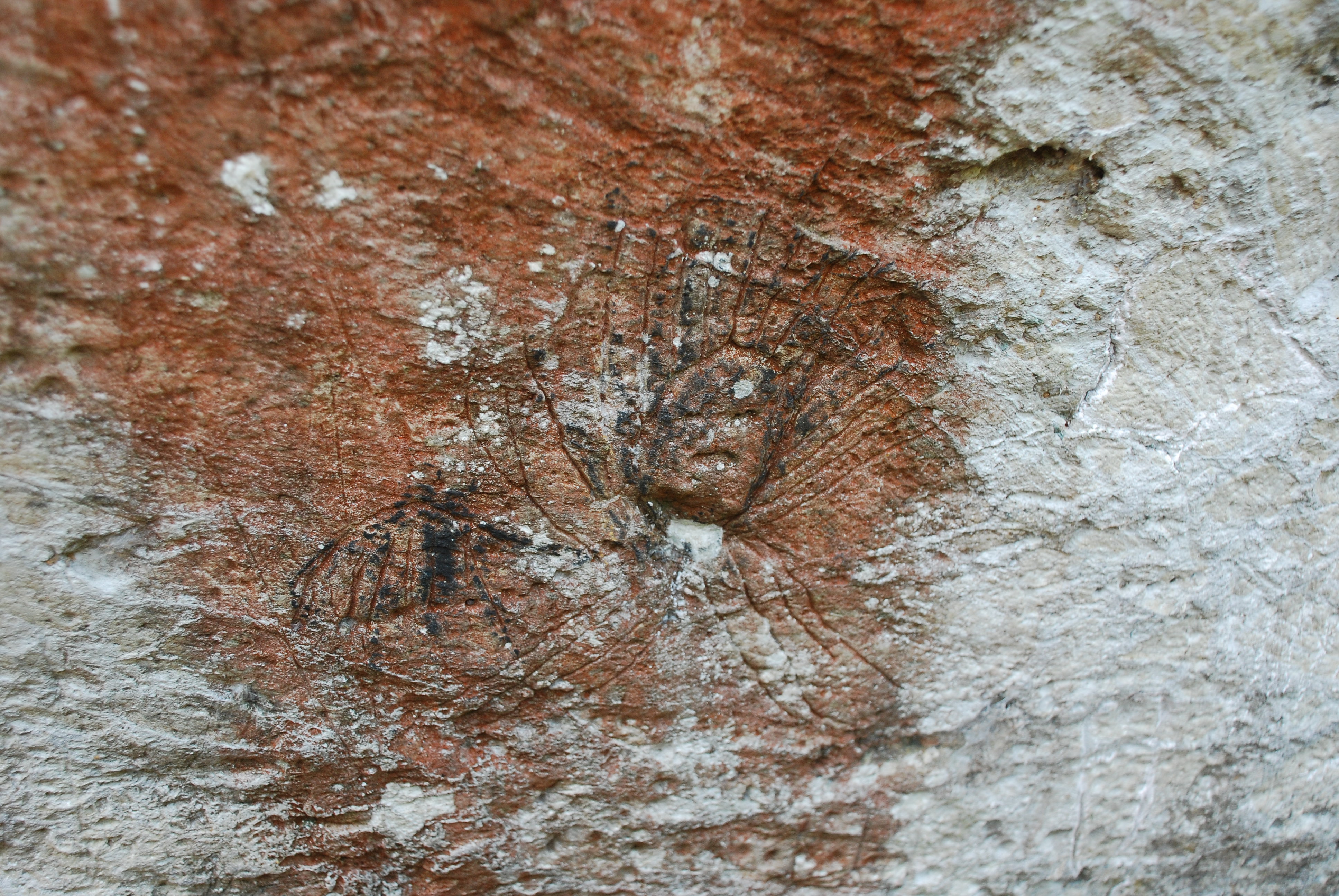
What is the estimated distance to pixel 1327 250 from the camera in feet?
4.39

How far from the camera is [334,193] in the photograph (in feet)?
3.56

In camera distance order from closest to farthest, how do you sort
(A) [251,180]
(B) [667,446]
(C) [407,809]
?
(A) [251,180] → (B) [667,446] → (C) [407,809]

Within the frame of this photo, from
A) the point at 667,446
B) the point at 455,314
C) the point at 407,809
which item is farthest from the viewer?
the point at 407,809

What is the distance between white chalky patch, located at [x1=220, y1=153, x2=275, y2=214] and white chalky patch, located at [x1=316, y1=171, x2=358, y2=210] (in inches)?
2.6

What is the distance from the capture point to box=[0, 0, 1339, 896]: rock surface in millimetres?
1070

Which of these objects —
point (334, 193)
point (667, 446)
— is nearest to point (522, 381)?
point (667, 446)

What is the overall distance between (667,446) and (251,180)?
0.74 m

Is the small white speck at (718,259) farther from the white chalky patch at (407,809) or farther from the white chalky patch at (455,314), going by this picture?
the white chalky patch at (407,809)

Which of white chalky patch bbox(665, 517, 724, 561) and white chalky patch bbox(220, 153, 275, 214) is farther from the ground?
white chalky patch bbox(220, 153, 275, 214)

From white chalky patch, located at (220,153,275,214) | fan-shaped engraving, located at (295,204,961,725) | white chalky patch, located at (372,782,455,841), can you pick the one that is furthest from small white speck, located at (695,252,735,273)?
white chalky patch, located at (372,782,455,841)

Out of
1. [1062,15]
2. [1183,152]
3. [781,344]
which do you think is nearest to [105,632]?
[781,344]

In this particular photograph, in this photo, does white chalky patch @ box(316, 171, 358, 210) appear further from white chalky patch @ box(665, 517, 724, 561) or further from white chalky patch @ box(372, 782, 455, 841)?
white chalky patch @ box(372, 782, 455, 841)

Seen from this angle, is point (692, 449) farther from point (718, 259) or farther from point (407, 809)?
point (407, 809)

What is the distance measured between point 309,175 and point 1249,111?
54.5 inches
